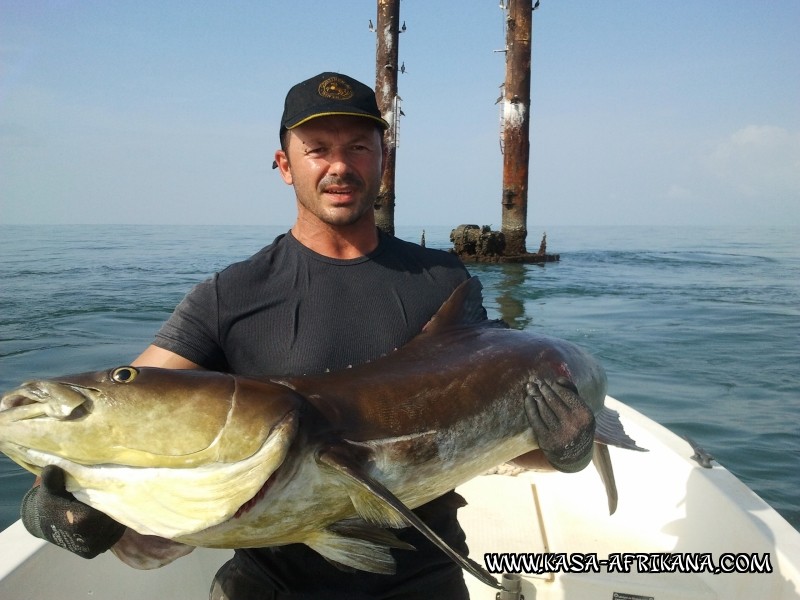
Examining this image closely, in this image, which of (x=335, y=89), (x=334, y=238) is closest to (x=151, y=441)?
(x=334, y=238)

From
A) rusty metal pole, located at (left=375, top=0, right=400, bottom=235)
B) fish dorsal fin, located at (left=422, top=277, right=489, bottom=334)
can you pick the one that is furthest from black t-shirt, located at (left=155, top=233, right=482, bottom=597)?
rusty metal pole, located at (left=375, top=0, right=400, bottom=235)

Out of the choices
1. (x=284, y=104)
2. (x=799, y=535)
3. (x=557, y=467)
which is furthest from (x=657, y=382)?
(x=284, y=104)

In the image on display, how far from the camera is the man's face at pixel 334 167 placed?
258 cm

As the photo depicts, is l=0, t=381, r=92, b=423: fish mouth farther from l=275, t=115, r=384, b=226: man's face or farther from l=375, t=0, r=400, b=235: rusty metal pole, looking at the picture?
l=375, t=0, r=400, b=235: rusty metal pole

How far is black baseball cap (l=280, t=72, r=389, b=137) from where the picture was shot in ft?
8.27

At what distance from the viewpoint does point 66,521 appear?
181cm

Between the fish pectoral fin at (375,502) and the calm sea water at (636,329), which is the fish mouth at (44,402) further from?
the calm sea water at (636,329)

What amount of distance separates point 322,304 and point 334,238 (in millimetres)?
284

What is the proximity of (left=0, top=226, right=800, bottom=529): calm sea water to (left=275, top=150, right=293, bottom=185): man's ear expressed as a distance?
4.08 m

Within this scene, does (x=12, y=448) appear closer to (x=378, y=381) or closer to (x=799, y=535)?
(x=378, y=381)

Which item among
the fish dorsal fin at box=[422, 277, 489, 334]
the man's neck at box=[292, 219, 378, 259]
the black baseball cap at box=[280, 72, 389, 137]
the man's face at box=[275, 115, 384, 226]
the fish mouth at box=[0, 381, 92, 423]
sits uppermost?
the black baseball cap at box=[280, 72, 389, 137]

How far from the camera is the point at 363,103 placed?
2582 mm

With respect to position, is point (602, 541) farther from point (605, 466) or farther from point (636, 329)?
point (636, 329)

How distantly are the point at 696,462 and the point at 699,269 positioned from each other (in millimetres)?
23250
